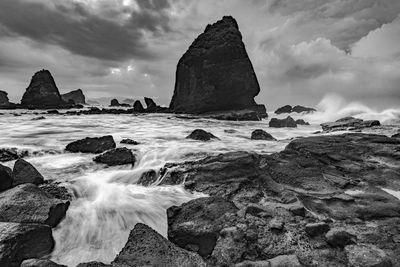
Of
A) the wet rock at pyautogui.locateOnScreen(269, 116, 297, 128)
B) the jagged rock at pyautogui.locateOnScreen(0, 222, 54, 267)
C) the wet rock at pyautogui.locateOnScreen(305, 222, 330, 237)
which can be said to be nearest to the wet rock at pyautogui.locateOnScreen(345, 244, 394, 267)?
the wet rock at pyautogui.locateOnScreen(305, 222, 330, 237)

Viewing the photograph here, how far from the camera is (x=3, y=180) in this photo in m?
5.61

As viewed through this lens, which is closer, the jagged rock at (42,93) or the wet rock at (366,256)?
the wet rock at (366,256)

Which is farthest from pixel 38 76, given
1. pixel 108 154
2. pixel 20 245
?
pixel 20 245

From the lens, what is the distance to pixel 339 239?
3975mm

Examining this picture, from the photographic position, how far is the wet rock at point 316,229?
4.20m

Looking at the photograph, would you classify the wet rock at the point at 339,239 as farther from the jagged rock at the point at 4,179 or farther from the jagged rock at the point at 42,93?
the jagged rock at the point at 42,93

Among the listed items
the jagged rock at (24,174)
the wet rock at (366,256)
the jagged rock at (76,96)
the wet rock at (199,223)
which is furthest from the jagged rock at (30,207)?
the jagged rock at (76,96)

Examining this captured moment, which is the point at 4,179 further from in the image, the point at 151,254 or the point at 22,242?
the point at 151,254

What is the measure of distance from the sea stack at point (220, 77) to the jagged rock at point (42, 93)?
3689 centimetres

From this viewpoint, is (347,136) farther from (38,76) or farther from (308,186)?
(38,76)

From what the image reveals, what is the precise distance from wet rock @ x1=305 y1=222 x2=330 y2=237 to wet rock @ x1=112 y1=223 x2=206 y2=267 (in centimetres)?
176

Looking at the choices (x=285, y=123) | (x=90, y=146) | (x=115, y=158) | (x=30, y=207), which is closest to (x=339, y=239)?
(x=30, y=207)

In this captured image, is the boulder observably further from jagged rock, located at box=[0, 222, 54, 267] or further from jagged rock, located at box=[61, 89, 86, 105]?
jagged rock, located at box=[61, 89, 86, 105]

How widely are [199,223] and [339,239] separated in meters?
2.10
